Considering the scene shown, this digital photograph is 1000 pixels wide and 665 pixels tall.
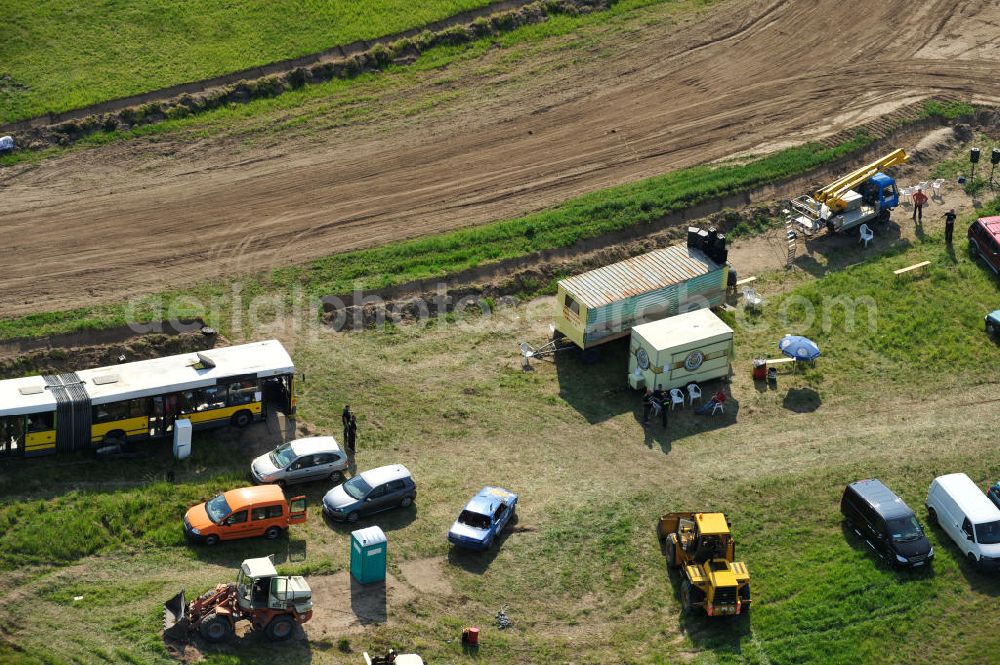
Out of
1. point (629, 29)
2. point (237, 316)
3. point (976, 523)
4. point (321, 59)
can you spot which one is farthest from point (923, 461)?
point (321, 59)

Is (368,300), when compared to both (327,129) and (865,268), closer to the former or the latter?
(327,129)

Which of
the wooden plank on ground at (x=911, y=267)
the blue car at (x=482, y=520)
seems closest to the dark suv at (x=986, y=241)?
the wooden plank on ground at (x=911, y=267)

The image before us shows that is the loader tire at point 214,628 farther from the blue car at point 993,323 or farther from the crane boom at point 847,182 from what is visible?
the crane boom at point 847,182

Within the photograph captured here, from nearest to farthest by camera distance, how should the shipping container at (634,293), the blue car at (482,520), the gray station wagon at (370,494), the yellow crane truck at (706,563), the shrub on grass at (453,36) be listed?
the yellow crane truck at (706,563), the blue car at (482,520), the gray station wagon at (370,494), the shipping container at (634,293), the shrub on grass at (453,36)

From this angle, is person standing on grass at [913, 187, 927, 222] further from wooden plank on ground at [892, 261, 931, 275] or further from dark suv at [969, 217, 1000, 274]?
wooden plank on ground at [892, 261, 931, 275]

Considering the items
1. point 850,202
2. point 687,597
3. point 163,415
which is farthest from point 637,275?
point 163,415
